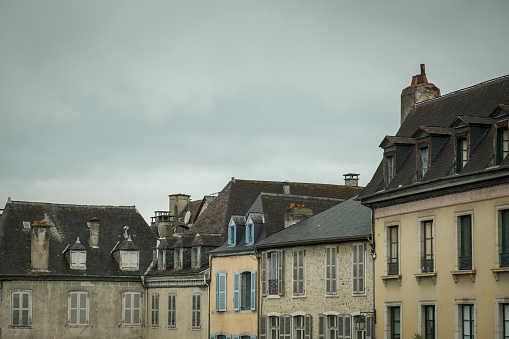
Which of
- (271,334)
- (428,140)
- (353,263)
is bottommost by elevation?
(271,334)

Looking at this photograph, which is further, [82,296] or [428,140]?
[82,296]

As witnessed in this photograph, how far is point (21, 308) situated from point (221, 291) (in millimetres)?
11773

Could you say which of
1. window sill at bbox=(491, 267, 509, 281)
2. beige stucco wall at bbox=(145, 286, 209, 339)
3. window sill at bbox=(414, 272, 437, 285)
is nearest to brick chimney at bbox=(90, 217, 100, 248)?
beige stucco wall at bbox=(145, 286, 209, 339)

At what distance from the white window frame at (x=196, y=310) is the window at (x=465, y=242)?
2135cm

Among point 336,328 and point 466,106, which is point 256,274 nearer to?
point 336,328

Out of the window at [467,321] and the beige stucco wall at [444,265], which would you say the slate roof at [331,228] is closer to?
the beige stucco wall at [444,265]

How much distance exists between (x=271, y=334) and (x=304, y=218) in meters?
5.58

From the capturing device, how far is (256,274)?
140 feet

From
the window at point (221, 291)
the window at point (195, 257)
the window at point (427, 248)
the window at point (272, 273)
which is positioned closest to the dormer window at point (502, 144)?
the window at point (427, 248)

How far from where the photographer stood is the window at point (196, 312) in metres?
48.0

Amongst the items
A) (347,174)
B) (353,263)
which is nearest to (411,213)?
(353,263)

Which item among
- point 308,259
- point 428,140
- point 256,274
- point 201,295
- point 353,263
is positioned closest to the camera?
point 428,140

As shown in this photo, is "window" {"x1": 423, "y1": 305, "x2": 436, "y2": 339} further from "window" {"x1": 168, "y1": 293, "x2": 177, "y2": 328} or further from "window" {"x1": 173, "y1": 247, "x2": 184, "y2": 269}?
"window" {"x1": 168, "y1": 293, "x2": 177, "y2": 328}

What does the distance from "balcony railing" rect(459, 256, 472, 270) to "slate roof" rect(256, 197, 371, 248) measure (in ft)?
20.1
